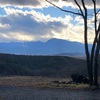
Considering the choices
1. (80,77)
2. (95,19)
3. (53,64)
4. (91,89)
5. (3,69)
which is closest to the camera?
(91,89)

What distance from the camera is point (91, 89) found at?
31625 mm

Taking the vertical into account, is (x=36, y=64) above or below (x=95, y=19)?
below

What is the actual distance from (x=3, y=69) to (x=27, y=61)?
19.5 metres

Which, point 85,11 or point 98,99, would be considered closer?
point 98,99

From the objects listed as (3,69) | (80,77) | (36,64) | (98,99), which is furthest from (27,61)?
(98,99)

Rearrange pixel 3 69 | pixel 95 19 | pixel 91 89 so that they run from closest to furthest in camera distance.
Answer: pixel 91 89
pixel 95 19
pixel 3 69

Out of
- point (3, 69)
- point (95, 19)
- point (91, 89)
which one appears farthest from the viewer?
point (3, 69)

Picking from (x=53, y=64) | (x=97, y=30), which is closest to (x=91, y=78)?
(x=97, y=30)

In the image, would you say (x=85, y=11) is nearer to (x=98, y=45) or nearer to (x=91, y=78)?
(x=98, y=45)

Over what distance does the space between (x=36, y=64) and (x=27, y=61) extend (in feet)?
7.93

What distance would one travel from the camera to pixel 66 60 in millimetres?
93750

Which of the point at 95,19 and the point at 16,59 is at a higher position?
the point at 95,19

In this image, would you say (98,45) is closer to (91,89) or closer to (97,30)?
(97,30)

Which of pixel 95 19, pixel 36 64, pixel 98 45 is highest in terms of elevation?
pixel 95 19
